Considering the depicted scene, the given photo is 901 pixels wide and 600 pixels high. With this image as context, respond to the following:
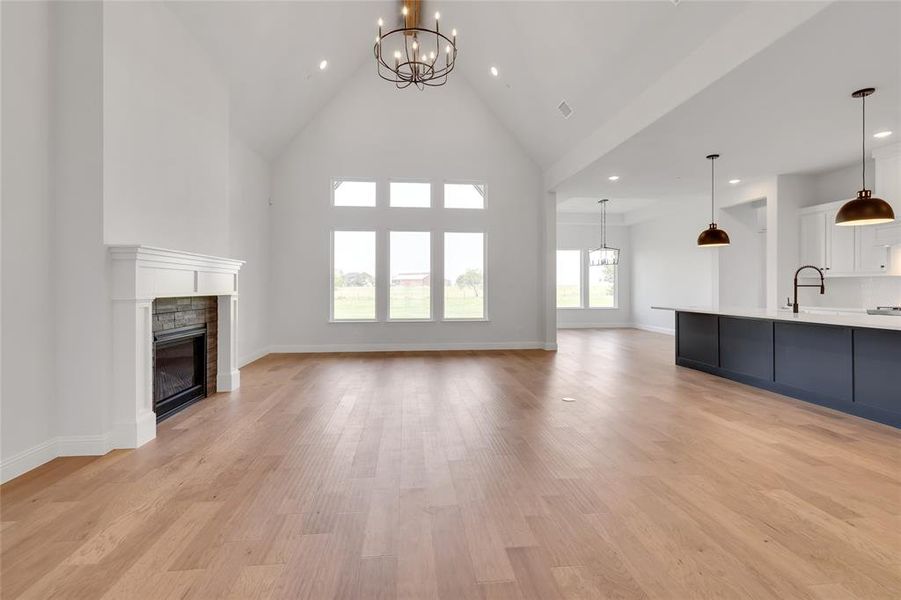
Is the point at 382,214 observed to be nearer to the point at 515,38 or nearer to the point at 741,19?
the point at 515,38

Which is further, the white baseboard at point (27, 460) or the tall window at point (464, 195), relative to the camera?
A: the tall window at point (464, 195)

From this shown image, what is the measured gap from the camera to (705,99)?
404 centimetres

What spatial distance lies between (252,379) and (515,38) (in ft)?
17.4

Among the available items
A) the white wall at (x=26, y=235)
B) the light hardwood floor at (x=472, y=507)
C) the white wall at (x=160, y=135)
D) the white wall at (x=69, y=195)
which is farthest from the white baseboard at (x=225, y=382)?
the white wall at (x=26, y=235)

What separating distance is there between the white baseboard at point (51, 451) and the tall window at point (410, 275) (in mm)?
5111

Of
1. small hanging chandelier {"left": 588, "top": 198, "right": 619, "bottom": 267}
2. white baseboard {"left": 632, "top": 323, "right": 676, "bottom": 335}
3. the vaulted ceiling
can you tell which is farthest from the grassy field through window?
white baseboard {"left": 632, "top": 323, "right": 676, "bottom": 335}

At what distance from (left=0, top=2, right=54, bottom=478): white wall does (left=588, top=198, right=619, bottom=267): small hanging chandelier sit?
1028 cm

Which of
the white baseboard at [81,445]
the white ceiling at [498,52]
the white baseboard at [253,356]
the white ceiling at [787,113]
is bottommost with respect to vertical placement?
the white baseboard at [81,445]

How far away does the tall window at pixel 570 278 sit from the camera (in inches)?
477

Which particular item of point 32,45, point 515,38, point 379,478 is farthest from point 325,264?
point 379,478

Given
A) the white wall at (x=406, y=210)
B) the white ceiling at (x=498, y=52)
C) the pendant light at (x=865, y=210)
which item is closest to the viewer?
the pendant light at (x=865, y=210)

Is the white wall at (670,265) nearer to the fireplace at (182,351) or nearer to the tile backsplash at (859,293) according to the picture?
the tile backsplash at (859,293)

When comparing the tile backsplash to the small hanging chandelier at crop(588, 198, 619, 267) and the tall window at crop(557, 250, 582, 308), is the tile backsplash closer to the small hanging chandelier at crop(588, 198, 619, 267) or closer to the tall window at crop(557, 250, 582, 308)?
the small hanging chandelier at crop(588, 198, 619, 267)

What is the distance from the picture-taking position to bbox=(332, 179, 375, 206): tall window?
7.66 meters
